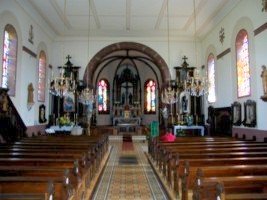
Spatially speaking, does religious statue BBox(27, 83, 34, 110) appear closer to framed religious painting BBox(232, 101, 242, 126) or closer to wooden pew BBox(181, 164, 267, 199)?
framed religious painting BBox(232, 101, 242, 126)

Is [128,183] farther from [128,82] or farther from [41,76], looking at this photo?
[128,82]

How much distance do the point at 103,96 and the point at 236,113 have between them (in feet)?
51.9

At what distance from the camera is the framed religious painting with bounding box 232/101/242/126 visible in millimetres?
11526

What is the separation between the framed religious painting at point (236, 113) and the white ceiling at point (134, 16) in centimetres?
460

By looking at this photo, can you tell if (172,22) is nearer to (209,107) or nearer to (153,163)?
(209,107)

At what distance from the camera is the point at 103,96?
2575 centimetres

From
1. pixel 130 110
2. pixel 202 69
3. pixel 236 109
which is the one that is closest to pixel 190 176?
pixel 236 109

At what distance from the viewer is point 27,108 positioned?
1269cm

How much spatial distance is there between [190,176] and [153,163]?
488cm

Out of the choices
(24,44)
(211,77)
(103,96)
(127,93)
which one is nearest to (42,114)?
(24,44)

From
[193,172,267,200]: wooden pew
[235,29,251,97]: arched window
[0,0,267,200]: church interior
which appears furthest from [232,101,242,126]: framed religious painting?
[193,172,267,200]: wooden pew

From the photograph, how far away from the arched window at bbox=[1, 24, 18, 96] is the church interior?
1.7 inches

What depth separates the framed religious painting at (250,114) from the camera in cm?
1019

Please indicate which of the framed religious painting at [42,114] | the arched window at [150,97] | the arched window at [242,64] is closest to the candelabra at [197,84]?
the arched window at [242,64]
